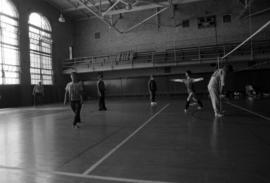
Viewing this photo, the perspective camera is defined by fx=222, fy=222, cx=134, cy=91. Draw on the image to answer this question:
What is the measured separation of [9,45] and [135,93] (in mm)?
Result: 13827

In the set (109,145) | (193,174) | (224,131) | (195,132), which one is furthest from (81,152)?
(224,131)

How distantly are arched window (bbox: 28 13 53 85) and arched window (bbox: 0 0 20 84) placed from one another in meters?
1.91

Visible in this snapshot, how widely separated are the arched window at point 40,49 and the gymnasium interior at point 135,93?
0.11m

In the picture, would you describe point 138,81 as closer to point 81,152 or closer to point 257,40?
point 257,40

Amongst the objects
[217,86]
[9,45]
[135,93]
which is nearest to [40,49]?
[9,45]

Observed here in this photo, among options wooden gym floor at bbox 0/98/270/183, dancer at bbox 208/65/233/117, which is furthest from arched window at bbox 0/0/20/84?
dancer at bbox 208/65/233/117

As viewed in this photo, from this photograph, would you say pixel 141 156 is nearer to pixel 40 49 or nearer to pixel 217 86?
pixel 217 86

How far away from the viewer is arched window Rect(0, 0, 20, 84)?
19562mm

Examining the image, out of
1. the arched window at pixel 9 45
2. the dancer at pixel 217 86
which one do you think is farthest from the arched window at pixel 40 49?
the dancer at pixel 217 86

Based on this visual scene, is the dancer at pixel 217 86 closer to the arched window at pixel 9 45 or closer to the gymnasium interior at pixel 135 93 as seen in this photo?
the gymnasium interior at pixel 135 93

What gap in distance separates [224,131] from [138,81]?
20.4 metres

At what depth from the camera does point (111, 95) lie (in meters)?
27.6

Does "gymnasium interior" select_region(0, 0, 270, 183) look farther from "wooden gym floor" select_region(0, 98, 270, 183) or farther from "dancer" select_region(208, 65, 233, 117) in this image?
"dancer" select_region(208, 65, 233, 117)

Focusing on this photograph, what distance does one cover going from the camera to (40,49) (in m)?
24.2
